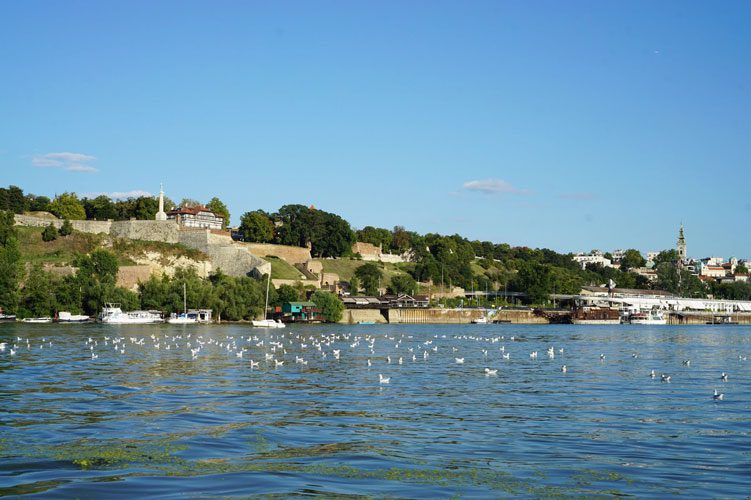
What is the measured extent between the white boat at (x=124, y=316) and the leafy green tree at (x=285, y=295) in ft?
65.0

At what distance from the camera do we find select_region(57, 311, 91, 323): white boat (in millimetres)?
95731

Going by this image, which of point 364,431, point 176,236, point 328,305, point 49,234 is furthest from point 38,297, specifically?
point 364,431

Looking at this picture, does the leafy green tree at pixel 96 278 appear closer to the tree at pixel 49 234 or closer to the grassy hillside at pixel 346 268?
the tree at pixel 49 234

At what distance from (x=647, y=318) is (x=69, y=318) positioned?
335ft

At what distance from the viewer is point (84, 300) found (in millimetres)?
101000

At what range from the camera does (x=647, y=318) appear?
152875mm

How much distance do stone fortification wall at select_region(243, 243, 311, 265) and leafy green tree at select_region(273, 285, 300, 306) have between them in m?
22.0

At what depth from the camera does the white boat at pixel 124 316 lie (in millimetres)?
95688

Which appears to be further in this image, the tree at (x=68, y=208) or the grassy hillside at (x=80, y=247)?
the tree at (x=68, y=208)

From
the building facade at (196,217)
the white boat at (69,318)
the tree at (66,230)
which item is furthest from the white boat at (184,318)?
the building facade at (196,217)

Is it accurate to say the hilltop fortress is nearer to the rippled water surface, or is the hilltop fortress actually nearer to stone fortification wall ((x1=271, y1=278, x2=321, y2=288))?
stone fortification wall ((x1=271, y1=278, x2=321, y2=288))

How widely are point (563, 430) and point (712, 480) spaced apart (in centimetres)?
611

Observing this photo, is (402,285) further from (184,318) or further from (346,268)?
(184,318)

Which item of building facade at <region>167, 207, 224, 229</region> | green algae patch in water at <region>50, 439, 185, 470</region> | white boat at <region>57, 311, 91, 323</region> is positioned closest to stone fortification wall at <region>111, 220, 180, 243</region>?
building facade at <region>167, 207, 224, 229</region>
